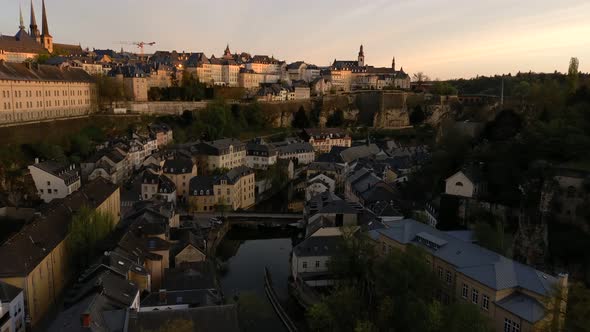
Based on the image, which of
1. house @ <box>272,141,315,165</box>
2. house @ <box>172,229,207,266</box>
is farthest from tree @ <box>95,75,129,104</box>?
house @ <box>172,229,207,266</box>

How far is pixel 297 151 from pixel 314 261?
2700cm

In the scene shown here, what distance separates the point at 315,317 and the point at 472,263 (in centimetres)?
553

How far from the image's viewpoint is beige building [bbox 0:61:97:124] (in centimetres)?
3555

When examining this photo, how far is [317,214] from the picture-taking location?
79.3 feet

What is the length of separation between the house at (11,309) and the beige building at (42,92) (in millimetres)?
24297

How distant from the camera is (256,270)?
2362 centimetres

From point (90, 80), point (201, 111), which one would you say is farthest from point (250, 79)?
point (90, 80)

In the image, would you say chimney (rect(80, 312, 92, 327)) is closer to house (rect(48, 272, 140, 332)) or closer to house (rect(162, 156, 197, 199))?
house (rect(48, 272, 140, 332))

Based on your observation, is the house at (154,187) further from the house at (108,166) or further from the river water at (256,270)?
the river water at (256,270)

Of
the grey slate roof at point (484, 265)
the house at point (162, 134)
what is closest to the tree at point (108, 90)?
the house at point (162, 134)

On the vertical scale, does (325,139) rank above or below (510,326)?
above

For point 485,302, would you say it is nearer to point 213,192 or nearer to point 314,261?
point 314,261

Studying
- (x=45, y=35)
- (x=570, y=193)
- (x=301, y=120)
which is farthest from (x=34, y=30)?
(x=570, y=193)

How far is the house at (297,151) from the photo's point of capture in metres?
45.9
